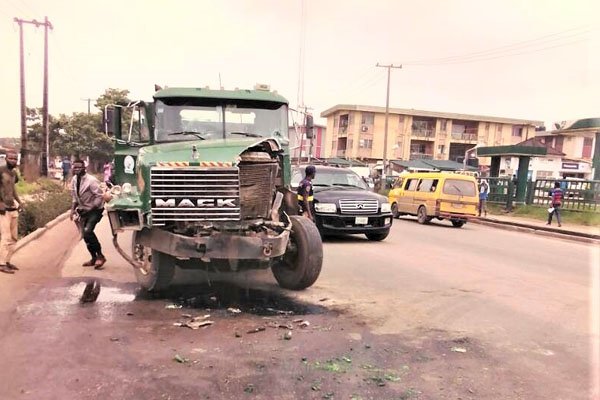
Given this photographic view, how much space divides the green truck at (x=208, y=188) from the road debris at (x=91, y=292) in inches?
22.4

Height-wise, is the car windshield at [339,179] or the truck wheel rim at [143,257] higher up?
the car windshield at [339,179]

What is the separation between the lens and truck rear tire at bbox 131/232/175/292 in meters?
6.61

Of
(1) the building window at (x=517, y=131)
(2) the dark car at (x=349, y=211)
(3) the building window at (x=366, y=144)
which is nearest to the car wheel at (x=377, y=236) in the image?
(2) the dark car at (x=349, y=211)

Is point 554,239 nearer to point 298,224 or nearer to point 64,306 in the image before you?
point 298,224

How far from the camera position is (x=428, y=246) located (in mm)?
12562

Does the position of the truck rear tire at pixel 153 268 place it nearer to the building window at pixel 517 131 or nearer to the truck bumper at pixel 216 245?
the truck bumper at pixel 216 245

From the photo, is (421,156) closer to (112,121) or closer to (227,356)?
(112,121)

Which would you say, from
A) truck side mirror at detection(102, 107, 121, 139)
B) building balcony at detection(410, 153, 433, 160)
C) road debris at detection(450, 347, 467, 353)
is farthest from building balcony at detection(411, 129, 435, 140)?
road debris at detection(450, 347, 467, 353)

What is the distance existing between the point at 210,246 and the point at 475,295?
3.70 metres

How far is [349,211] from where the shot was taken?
39.4 feet

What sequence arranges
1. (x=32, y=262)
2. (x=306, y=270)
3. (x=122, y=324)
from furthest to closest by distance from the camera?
1. (x=32, y=262)
2. (x=306, y=270)
3. (x=122, y=324)

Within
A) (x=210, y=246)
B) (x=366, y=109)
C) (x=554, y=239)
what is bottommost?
(x=554, y=239)


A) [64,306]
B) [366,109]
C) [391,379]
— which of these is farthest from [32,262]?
[366,109]

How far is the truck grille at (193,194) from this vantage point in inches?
233
